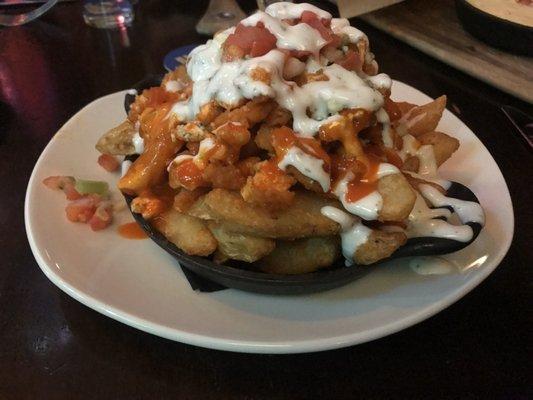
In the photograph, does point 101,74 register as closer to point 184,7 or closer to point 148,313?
point 184,7

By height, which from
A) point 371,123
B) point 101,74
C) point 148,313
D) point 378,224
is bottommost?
point 101,74

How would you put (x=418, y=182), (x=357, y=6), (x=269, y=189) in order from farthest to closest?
(x=357, y=6)
(x=418, y=182)
(x=269, y=189)

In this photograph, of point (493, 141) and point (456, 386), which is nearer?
point (456, 386)

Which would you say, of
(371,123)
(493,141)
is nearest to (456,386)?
(371,123)

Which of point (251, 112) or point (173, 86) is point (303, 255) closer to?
point (251, 112)

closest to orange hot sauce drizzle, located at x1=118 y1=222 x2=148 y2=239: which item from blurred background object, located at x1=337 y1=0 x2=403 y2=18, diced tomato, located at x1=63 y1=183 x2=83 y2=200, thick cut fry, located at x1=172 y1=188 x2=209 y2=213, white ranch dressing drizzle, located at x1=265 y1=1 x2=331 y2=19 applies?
diced tomato, located at x1=63 y1=183 x2=83 y2=200

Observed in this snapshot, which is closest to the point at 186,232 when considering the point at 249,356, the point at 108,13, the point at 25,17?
the point at 249,356
